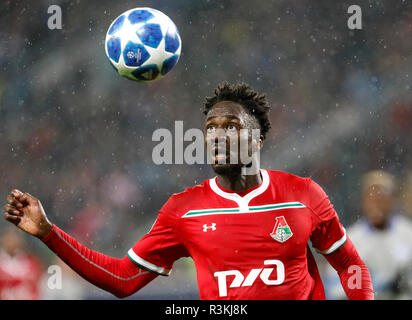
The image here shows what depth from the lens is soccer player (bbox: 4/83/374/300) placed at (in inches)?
127

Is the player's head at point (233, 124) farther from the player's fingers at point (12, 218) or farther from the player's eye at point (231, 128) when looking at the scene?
the player's fingers at point (12, 218)

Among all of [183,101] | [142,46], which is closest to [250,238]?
[142,46]

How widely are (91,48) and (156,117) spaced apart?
5.39ft

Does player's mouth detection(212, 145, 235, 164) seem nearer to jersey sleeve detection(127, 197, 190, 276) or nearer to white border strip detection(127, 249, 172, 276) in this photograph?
jersey sleeve detection(127, 197, 190, 276)

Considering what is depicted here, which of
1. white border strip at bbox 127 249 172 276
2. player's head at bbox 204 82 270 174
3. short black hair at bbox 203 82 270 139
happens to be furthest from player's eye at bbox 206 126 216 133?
white border strip at bbox 127 249 172 276

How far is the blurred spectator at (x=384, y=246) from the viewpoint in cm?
561

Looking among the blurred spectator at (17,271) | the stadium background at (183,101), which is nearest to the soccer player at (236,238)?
the blurred spectator at (17,271)

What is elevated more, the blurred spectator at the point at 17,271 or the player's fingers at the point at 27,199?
the blurred spectator at the point at 17,271

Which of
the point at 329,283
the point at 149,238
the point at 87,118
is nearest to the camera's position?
the point at 149,238

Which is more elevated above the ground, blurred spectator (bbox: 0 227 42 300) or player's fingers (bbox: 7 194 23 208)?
blurred spectator (bbox: 0 227 42 300)

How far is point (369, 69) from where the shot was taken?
28.3 feet
